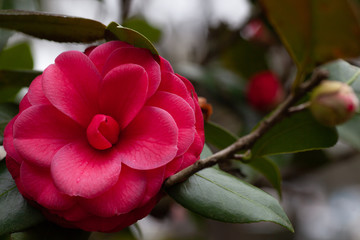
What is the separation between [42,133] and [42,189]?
0.24ft

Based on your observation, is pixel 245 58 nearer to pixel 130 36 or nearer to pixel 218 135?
pixel 218 135

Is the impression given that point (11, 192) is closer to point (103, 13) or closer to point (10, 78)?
point (10, 78)

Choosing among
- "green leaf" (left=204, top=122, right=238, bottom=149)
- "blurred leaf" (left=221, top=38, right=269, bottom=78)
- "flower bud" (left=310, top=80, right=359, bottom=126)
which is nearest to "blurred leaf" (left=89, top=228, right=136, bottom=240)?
"green leaf" (left=204, top=122, right=238, bottom=149)

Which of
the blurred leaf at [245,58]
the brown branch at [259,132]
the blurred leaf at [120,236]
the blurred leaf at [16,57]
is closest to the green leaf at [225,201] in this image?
the brown branch at [259,132]

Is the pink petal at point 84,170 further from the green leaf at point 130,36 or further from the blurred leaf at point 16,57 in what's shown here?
the blurred leaf at point 16,57

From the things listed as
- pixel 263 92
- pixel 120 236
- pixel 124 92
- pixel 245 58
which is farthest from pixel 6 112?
pixel 245 58

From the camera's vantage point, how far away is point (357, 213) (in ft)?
12.7

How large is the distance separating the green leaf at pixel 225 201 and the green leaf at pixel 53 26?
28cm

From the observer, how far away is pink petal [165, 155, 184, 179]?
1.62ft

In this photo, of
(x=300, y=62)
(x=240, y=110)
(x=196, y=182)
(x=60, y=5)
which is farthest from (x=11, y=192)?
(x=60, y=5)

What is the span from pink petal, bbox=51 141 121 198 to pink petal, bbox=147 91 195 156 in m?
0.09

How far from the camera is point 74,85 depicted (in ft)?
1.67

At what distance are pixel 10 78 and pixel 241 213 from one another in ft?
1.80

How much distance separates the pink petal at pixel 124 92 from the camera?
0.50m
